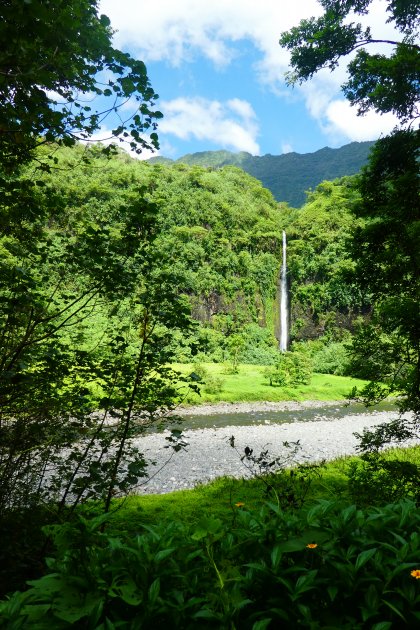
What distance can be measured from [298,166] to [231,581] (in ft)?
368

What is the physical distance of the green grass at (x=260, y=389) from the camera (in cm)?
2125

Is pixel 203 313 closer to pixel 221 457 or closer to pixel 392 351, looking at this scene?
pixel 221 457

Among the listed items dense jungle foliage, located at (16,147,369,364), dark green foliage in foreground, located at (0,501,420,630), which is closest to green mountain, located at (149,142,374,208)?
dense jungle foliage, located at (16,147,369,364)

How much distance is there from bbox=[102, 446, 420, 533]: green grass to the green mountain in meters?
84.3

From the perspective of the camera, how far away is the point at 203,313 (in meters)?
39.1

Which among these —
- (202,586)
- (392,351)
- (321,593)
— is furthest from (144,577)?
(392,351)

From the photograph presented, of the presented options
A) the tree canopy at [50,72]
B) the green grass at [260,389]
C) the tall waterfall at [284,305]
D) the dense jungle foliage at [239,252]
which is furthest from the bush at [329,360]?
the tree canopy at [50,72]

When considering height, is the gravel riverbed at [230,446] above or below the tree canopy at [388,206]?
below

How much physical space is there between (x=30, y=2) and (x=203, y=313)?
37.5 m

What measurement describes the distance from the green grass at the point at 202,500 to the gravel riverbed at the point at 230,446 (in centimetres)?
82

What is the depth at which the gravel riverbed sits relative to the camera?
33.2 ft

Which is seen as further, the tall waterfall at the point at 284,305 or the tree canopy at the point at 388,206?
the tall waterfall at the point at 284,305

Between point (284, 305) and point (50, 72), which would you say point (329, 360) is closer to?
point (284, 305)

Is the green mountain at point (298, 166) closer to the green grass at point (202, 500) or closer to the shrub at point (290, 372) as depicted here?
the shrub at point (290, 372)
